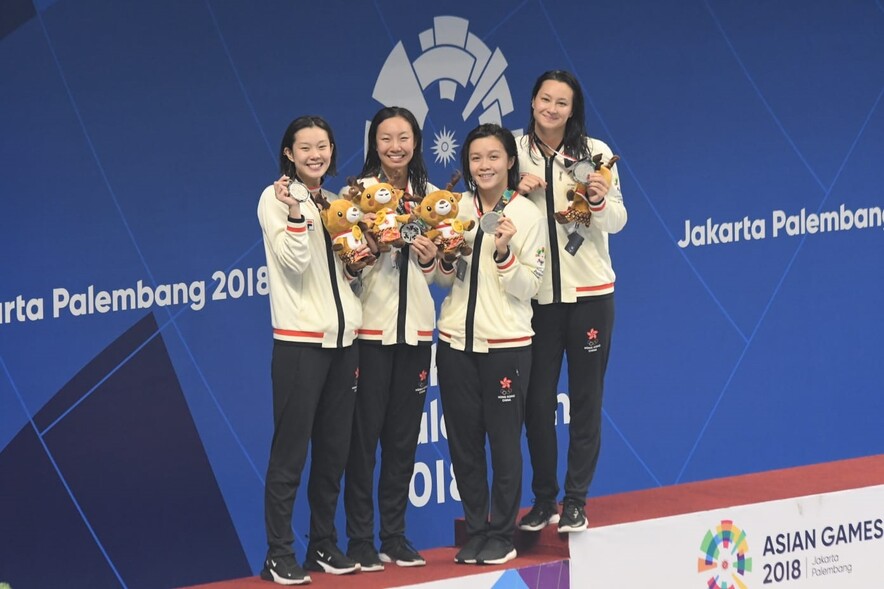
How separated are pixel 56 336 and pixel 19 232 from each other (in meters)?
0.40

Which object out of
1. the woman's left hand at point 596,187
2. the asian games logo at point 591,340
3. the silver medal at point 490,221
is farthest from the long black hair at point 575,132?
the asian games logo at point 591,340

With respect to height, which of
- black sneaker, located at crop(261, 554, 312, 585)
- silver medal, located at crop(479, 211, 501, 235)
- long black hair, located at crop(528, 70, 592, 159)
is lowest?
black sneaker, located at crop(261, 554, 312, 585)

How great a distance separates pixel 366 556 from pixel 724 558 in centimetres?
140

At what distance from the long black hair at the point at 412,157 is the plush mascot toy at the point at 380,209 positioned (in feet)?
0.49

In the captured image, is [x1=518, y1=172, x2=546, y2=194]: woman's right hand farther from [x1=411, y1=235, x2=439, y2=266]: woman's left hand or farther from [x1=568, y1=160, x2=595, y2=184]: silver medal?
[x1=411, y1=235, x2=439, y2=266]: woman's left hand

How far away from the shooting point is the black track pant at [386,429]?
5.11 meters

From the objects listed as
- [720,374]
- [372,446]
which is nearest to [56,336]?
[372,446]

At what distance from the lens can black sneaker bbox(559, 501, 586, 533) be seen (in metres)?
5.32

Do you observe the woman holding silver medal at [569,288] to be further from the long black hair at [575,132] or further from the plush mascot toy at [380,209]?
the plush mascot toy at [380,209]

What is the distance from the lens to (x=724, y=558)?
5.68 m

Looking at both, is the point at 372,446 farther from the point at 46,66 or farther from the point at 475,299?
the point at 46,66

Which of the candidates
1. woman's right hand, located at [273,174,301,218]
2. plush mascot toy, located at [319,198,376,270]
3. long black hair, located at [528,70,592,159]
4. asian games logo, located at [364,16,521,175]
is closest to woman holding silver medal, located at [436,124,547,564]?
long black hair, located at [528,70,592,159]

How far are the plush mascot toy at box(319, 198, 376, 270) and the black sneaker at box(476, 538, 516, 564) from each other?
1054 mm

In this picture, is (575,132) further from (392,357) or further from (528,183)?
(392,357)
